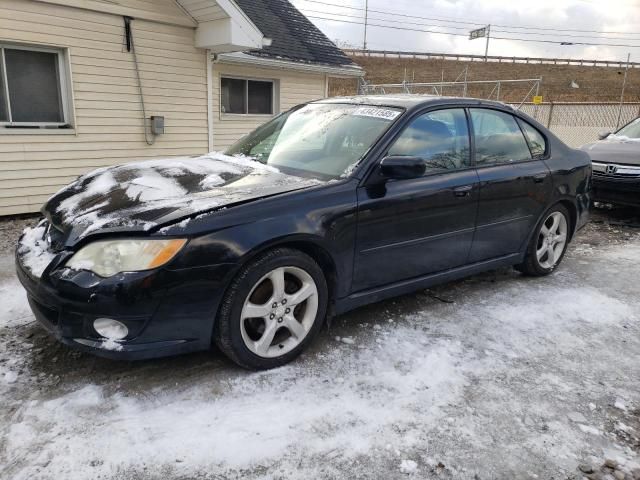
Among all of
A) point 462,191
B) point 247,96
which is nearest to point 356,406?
point 462,191

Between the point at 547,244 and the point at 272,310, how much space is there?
120 inches

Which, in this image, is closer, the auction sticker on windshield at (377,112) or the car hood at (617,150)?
the auction sticker on windshield at (377,112)

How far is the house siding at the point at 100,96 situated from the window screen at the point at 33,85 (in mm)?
222

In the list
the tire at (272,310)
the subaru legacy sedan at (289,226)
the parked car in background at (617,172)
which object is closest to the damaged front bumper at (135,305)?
the subaru legacy sedan at (289,226)

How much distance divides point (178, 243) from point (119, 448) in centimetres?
96

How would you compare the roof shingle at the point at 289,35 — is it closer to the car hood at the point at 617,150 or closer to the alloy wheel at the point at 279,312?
the car hood at the point at 617,150

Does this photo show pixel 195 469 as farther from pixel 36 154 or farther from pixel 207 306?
pixel 36 154

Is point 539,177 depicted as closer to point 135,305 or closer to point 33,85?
point 135,305

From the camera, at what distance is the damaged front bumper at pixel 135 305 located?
245 centimetres

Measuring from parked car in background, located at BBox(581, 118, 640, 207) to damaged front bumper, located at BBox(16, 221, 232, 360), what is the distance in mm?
6531

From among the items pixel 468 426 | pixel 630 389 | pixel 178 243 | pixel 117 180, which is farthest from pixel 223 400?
pixel 630 389

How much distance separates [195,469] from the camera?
7.10 ft

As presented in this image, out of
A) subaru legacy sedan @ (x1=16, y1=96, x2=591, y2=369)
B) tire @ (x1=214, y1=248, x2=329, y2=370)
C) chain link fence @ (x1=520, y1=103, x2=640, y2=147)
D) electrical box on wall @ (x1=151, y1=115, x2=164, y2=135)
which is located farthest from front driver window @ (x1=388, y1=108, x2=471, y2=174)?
chain link fence @ (x1=520, y1=103, x2=640, y2=147)

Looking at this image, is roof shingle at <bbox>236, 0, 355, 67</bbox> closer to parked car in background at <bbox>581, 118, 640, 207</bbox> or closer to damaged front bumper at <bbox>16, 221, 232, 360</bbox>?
parked car in background at <bbox>581, 118, 640, 207</bbox>
